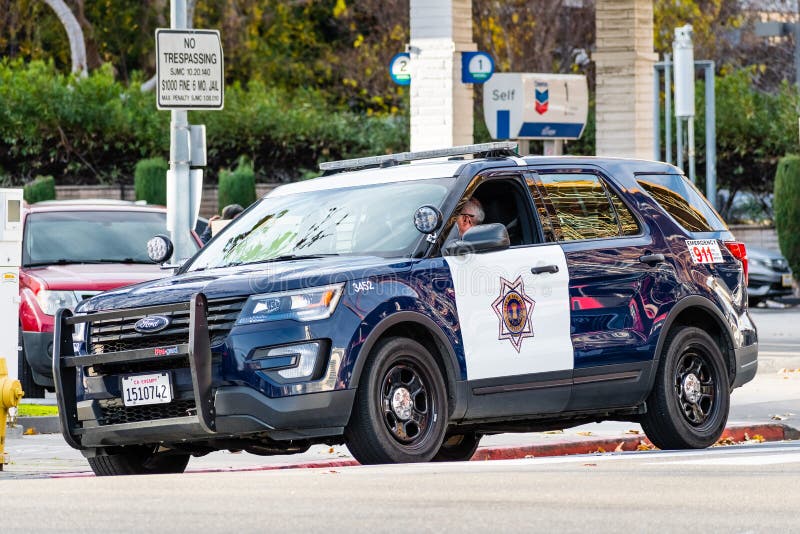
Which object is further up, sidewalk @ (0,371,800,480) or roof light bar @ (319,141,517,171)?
roof light bar @ (319,141,517,171)

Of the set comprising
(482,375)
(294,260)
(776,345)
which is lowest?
(776,345)

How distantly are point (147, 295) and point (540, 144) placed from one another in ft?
108

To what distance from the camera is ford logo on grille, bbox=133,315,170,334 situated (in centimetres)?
974

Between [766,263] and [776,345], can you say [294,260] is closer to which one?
[776,345]

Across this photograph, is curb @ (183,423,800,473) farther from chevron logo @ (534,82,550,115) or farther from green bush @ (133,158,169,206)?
green bush @ (133,158,169,206)

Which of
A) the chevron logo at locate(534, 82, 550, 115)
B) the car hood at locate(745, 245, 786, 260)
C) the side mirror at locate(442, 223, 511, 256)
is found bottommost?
the car hood at locate(745, 245, 786, 260)

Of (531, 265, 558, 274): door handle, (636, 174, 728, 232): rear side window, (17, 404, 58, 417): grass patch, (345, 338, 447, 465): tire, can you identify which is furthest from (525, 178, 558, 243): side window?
(17, 404, 58, 417): grass patch

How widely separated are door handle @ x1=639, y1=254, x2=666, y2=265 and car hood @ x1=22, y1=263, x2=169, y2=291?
5.05 metres

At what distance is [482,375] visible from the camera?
1038cm

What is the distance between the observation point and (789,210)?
34.8 m

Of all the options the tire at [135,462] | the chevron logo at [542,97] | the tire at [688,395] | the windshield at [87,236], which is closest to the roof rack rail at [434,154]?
the tire at [688,395]

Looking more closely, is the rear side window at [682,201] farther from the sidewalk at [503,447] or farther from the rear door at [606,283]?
the sidewalk at [503,447]

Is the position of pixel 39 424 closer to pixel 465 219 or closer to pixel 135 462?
pixel 135 462

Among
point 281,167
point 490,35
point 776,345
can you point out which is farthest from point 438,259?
point 490,35
